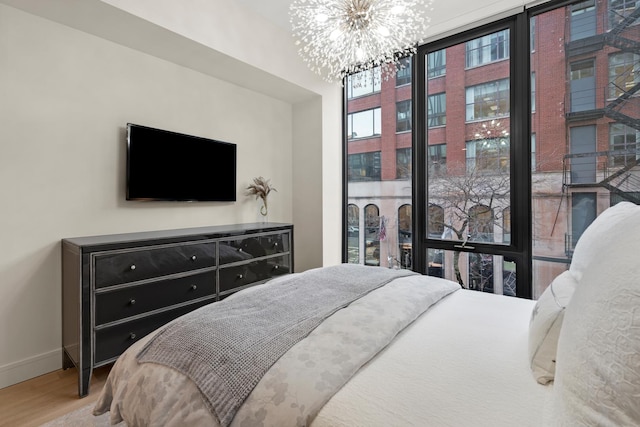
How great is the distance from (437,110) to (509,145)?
768 mm

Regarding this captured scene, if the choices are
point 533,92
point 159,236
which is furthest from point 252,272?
point 533,92

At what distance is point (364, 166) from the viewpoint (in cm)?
381

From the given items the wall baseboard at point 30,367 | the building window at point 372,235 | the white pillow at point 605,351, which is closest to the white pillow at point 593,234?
the white pillow at point 605,351

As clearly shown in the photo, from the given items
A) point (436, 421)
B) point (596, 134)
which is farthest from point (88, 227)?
point (596, 134)

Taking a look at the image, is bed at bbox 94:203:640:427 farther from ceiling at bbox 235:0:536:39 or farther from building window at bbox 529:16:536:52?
→ ceiling at bbox 235:0:536:39

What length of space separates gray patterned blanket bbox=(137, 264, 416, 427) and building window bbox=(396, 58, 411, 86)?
8.51 ft

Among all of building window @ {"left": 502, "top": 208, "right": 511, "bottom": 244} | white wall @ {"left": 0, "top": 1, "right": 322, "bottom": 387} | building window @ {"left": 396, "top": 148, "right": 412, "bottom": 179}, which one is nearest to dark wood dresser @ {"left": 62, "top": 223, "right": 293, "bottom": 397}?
white wall @ {"left": 0, "top": 1, "right": 322, "bottom": 387}

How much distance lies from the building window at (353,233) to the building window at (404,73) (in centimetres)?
150

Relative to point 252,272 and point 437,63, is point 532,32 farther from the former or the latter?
point 252,272

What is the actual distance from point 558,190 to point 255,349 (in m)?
2.76

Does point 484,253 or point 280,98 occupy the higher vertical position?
point 280,98

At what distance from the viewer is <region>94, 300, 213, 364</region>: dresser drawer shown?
201cm

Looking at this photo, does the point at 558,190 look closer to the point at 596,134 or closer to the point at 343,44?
the point at 596,134

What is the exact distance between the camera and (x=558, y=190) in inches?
103
